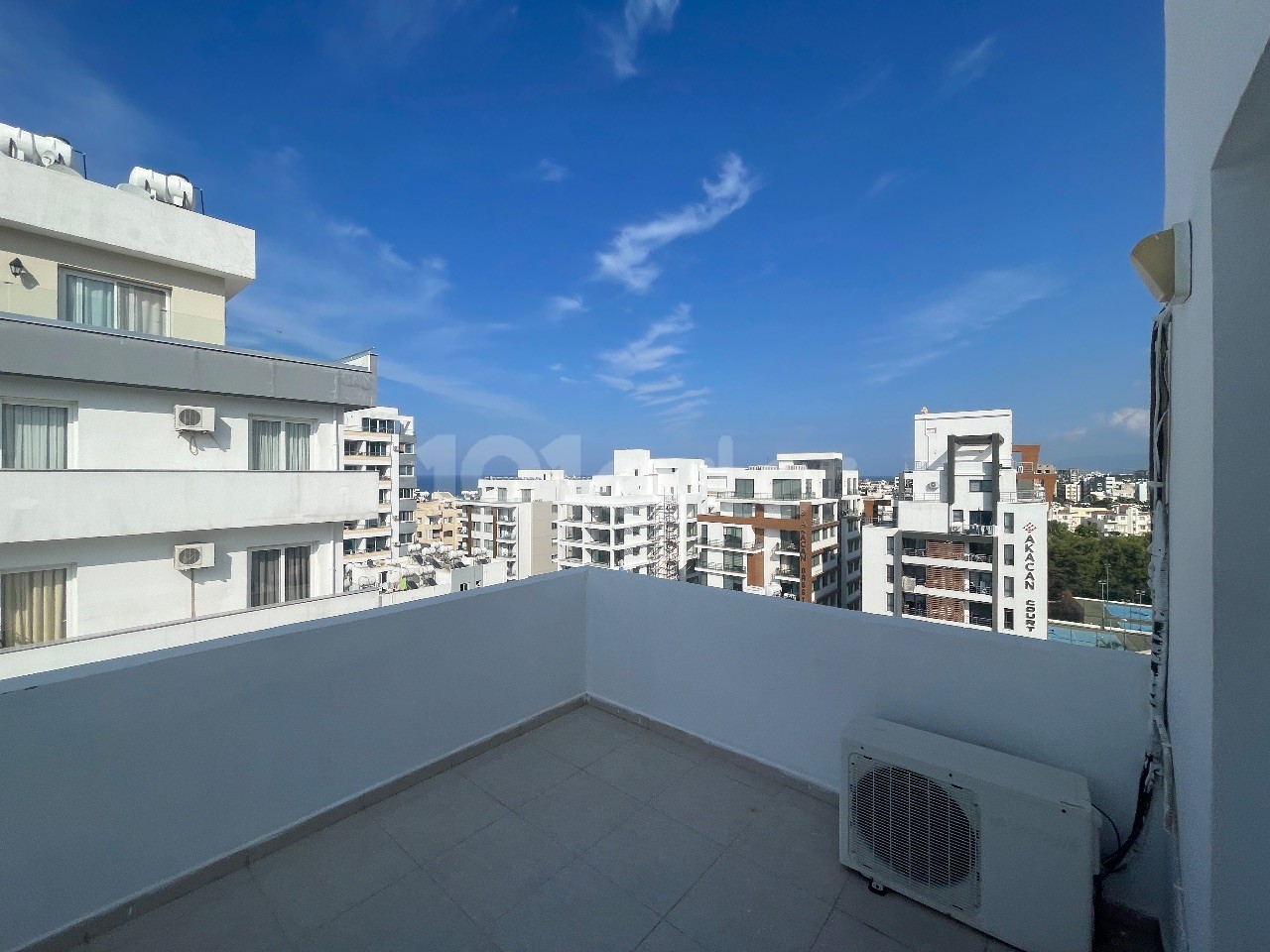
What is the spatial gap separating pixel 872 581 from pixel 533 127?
1984 centimetres

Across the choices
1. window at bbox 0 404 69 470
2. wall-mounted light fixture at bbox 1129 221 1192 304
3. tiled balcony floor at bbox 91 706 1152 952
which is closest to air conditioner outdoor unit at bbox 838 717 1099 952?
tiled balcony floor at bbox 91 706 1152 952

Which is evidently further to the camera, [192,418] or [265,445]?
[265,445]

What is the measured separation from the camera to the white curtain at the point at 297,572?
703cm

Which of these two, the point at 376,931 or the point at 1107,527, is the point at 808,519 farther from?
the point at 376,931

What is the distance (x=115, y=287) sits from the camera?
645 centimetres

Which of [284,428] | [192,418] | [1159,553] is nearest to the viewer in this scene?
[1159,553]

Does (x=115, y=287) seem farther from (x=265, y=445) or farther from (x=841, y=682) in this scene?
(x=841, y=682)

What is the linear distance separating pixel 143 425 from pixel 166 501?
36.0 inches

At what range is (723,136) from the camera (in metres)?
10.3

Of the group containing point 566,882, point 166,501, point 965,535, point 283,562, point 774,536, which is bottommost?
point 774,536

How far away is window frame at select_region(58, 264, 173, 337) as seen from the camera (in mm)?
5912

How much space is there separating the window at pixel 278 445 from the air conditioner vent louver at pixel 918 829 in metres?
7.61

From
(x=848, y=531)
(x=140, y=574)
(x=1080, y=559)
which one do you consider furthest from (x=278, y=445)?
(x=848, y=531)

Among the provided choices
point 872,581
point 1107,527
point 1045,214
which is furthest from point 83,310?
point 872,581
